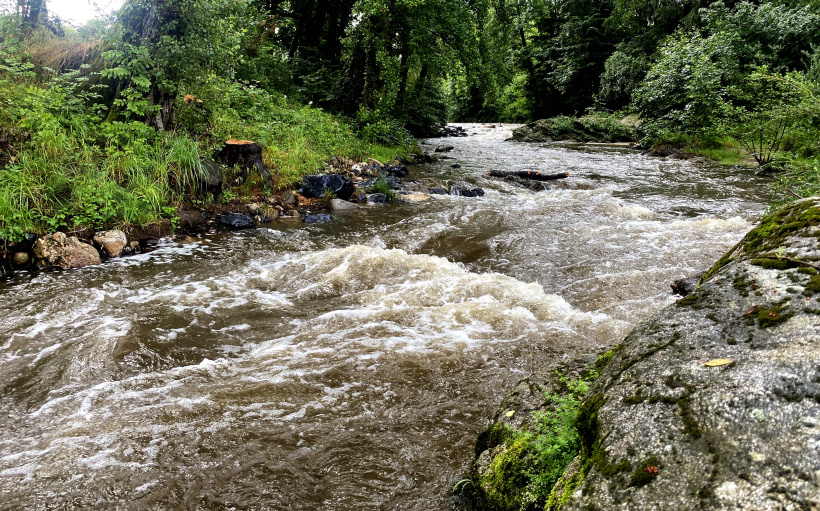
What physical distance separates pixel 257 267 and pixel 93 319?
225 centimetres

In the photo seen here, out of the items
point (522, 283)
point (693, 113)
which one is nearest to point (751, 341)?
point (522, 283)

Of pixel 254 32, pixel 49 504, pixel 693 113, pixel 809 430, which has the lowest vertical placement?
pixel 49 504

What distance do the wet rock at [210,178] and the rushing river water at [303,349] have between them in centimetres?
149

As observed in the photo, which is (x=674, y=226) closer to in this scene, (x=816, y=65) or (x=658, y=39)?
(x=816, y=65)

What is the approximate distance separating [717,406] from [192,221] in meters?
8.37

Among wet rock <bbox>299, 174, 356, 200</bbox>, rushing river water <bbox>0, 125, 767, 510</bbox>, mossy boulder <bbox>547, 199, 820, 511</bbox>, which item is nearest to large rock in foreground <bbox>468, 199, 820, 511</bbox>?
mossy boulder <bbox>547, 199, 820, 511</bbox>

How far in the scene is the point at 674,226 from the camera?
327 inches

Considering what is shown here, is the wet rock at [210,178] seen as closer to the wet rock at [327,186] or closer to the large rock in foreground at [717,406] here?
the wet rock at [327,186]

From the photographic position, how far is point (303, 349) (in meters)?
4.29

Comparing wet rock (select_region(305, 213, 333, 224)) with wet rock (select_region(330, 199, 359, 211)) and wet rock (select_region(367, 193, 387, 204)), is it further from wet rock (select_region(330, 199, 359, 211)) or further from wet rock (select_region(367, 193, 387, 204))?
wet rock (select_region(367, 193, 387, 204))

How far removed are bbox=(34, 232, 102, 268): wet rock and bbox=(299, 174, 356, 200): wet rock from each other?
481 centimetres

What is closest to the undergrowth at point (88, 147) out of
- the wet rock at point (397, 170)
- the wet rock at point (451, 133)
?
the wet rock at point (397, 170)

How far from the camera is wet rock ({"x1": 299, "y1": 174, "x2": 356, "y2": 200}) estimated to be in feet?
34.7

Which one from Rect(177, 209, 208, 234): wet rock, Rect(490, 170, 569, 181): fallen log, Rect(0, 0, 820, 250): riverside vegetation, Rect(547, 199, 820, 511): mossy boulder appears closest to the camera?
Rect(547, 199, 820, 511): mossy boulder
